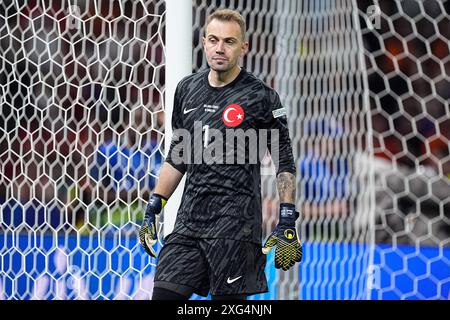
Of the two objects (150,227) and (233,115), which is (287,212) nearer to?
(233,115)

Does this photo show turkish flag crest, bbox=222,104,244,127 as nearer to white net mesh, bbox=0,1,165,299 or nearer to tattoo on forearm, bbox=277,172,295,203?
tattoo on forearm, bbox=277,172,295,203

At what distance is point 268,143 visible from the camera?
7.42 ft

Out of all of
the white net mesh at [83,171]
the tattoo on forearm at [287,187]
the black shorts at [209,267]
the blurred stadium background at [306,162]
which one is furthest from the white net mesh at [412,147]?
the black shorts at [209,267]

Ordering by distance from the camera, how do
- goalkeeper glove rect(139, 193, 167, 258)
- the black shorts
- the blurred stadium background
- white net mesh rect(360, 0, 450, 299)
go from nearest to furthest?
the black shorts
goalkeeper glove rect(139, 193, 167, 258)
white net mesh rect(360, 0, 450, 299)
the blurred stadium background

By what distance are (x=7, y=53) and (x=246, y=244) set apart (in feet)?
8.38

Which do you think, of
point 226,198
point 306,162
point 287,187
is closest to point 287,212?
point 287,187

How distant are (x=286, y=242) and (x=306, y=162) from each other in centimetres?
167

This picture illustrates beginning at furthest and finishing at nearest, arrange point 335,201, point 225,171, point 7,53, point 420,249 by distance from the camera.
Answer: point 7,53, point 335,201, point 420,249, point 225,171

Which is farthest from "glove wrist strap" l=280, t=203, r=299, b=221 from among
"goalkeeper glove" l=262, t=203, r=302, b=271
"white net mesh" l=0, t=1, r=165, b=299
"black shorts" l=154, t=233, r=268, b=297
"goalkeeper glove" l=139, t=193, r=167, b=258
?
"white net mesh" l=0, t=1, r=165, b=299

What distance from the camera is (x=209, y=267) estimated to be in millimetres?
2193

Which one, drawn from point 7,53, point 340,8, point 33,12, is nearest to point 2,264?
point 7,53

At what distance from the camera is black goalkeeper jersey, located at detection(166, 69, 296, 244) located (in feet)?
7.20

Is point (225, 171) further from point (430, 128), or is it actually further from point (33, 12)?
point (33, 12)

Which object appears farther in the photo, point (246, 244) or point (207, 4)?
point (207, 4)
